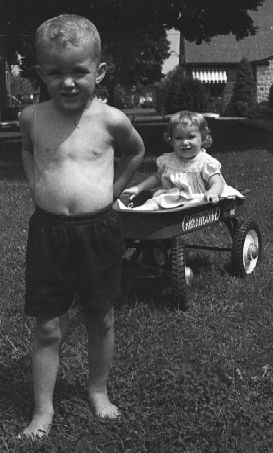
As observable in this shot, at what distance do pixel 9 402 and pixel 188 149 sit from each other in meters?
2.49

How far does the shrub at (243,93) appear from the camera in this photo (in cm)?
4353

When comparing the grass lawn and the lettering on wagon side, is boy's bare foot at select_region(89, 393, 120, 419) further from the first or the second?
the lettering on wagon side

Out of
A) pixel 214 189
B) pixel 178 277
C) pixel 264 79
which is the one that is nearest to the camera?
pixel 178 277

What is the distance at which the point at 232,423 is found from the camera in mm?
3150

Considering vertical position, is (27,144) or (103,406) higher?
(27,144)

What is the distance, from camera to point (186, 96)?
34.7 metres

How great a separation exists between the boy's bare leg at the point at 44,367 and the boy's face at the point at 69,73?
0.92m

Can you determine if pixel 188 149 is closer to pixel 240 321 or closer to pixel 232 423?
pixel 240 321

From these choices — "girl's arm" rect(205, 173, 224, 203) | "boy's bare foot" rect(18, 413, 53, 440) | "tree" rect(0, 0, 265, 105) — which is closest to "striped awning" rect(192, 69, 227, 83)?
"tree" rect(0, 0, 265, 105)

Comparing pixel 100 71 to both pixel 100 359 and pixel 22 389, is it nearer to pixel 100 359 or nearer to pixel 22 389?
pixel 100 359

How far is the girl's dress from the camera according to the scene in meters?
5.15

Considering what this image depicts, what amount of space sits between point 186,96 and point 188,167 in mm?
29997

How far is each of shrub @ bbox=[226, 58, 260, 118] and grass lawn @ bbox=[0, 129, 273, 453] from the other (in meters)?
38.8

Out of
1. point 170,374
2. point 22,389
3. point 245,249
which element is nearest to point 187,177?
point 245,249
